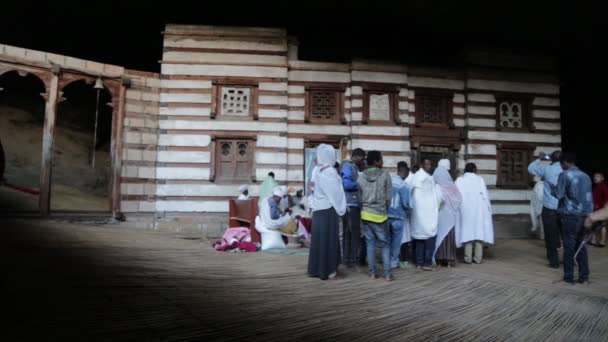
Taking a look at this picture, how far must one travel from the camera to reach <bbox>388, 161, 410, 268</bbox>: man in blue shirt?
20.0 ft

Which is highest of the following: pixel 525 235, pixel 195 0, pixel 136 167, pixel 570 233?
pixel 195 0

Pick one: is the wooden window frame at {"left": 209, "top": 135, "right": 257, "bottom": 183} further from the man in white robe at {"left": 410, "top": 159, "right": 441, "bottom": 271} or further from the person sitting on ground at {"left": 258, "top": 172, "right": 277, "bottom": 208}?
the man in white robe at {"left": 410, "top": 159, "right": 441, "bottom": 271}

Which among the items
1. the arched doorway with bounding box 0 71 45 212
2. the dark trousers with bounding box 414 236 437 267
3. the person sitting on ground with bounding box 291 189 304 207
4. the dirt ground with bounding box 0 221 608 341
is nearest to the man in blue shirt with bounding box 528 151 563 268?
the dirt ground with bounding box 0 221 608 341

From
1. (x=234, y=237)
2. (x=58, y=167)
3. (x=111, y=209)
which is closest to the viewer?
(x=234, y=237)

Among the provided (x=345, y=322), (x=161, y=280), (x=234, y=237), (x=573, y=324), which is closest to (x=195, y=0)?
(x=234, y=237)

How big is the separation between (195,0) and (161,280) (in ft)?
34.0

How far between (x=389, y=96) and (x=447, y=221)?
583 centimetres

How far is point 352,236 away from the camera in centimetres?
622

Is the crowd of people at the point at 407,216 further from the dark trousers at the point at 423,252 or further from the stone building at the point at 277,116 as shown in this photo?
the stone building at the point at 277,116

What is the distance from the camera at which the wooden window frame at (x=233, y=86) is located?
1068cm

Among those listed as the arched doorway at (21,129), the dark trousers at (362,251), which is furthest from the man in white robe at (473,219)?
the arched doorway at (21,129)

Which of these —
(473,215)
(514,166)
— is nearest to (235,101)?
(473,215)

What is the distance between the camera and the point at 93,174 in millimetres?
15984

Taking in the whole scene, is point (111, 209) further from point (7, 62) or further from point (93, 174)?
point (93, 174)
